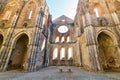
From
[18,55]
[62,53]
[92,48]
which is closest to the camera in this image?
[92,48]

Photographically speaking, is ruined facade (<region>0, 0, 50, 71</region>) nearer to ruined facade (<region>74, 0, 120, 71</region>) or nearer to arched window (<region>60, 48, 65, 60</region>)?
ruined facade (<region>74, 0, 120, 71</region>)

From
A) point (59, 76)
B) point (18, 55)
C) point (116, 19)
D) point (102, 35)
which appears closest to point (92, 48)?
point (102, 35)

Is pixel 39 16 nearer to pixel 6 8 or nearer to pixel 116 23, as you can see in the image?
pixel 6 8

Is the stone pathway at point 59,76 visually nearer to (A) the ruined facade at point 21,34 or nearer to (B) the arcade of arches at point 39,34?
(B) the arcade of arches at point 39,34

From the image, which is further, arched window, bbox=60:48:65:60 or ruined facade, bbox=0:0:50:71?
arched window, bbox=60:48:65:60

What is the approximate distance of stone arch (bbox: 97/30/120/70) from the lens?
12.1m

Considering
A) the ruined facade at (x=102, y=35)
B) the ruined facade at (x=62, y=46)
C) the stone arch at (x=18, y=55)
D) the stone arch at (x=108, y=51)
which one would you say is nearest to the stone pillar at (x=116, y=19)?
the ruined facade at (x=102, y=35)

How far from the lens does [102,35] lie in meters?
14.3

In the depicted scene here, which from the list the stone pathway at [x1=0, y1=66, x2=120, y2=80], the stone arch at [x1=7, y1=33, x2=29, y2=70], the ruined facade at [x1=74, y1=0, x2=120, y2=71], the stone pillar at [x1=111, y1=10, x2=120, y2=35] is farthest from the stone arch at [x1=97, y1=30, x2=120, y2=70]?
the stone arch at [x1=7, y1=33, x2=29, y2=70]

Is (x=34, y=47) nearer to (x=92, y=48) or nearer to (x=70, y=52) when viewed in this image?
(x=92, y=48)

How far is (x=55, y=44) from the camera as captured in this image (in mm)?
23672

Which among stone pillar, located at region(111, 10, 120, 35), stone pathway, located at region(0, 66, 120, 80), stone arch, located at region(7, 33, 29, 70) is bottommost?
stone pathway, located at region(0, 66, 120, 80)

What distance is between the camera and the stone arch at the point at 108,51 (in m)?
12.1

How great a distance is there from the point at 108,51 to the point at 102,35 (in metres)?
2.85
